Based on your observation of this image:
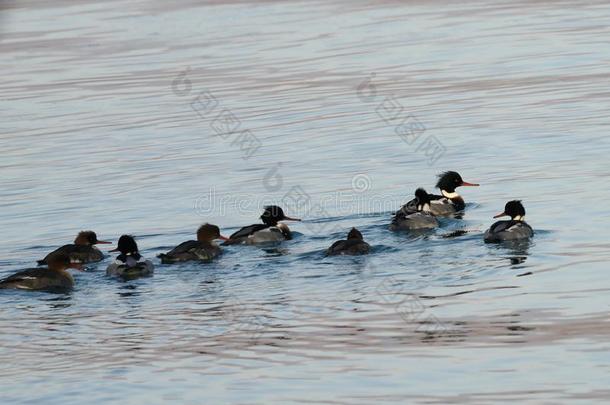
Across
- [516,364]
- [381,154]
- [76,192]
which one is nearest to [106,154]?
[76,192]

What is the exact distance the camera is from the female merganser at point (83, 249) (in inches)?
649

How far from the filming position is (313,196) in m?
20.3

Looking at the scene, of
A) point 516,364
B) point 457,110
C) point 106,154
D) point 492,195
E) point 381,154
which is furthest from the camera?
point 457,110

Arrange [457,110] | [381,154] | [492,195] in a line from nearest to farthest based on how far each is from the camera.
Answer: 1. [492,195]
2. [381,154]
3. [457,110]

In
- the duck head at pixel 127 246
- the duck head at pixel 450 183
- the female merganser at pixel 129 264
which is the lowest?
the female merganser at pixel 129 264

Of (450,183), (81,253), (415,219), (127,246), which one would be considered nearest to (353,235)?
(415,219)

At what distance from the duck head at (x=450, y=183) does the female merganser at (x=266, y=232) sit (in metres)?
2.81

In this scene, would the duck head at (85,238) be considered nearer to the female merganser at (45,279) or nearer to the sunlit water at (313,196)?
the sunlit water at (313,196)

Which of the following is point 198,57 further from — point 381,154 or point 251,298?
point 251,298

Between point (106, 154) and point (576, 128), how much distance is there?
8.49 meters

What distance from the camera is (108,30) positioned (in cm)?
4150

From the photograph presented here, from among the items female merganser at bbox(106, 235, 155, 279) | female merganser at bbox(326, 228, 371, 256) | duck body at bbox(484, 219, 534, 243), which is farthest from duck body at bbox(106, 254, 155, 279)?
duck body at bbox(484, 219, 534, 243)

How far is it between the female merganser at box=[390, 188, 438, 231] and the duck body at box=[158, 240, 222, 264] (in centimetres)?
265

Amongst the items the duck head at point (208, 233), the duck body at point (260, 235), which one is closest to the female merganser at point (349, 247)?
the duck body at point (260, 235)
